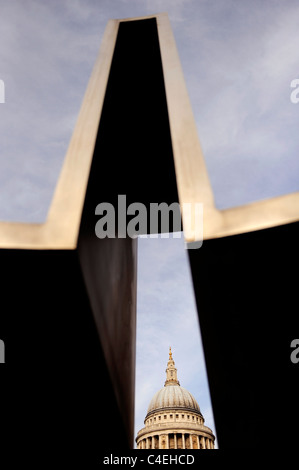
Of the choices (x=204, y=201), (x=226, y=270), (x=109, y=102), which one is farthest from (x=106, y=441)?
(x=109, y=102)

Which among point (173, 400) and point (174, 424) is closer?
point (174, 424)

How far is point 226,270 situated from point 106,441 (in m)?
4.81

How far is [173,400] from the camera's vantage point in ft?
195

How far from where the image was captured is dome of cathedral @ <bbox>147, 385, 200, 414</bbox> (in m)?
58.7

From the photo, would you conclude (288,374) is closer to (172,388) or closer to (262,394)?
(262,394)

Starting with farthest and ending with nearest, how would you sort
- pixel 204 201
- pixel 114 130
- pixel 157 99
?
pixel 157 99 < pixel 114 130 < pixel 204 201

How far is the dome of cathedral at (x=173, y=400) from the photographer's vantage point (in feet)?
192

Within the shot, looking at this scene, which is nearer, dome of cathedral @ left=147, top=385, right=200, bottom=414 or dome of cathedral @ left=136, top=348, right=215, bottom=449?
dome of cathedral @ left=136, top=348, right=215, bottom=449

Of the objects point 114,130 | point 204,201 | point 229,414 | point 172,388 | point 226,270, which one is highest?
point 172,388

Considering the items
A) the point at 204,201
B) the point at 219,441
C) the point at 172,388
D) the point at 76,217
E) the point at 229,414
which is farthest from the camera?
the point at 172,388

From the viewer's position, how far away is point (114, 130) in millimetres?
7418

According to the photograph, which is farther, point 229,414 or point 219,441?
point 219,441

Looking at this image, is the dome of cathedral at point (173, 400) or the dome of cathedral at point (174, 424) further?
the dome of cathedral at point (173, 400)

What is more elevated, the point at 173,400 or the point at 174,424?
the point at 173,400
